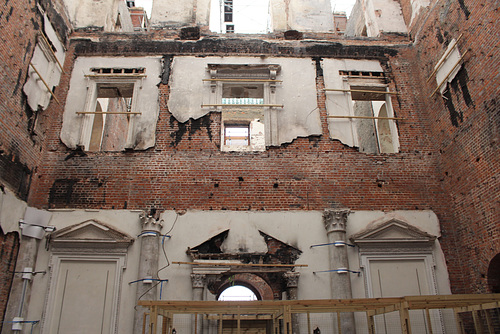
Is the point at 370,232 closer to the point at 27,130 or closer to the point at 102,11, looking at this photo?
the point at 27,130

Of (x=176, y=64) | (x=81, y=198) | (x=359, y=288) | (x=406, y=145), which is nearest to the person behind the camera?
(x=359, y=288)

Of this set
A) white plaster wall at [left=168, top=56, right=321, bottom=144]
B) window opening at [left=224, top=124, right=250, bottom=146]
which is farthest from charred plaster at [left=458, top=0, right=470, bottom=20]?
window opening at [left=224, top=124, right=250, bottom=146]

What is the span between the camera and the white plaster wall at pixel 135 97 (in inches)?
368

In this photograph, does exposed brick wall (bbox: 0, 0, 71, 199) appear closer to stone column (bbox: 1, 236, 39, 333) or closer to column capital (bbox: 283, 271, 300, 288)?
stone column (bbox: 1, 236, 39, 333)

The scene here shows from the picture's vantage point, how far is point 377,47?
10734 mm

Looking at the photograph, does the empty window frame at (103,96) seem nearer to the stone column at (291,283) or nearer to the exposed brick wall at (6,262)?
the exposed brick wall at (6,262)

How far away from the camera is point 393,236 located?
27.5ft

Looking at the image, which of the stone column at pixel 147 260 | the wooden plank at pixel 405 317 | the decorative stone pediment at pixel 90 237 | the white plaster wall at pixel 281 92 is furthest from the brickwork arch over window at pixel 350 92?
the decorative stone pediment at pixel 90 237

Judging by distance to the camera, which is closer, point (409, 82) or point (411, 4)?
point (409, 82)

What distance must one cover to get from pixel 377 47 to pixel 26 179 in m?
9.35

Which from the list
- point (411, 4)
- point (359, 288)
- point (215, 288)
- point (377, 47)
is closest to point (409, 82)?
point (377, 47)

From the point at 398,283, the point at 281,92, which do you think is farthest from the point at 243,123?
the point at 398,283

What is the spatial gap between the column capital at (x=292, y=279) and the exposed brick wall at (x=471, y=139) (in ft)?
10.8

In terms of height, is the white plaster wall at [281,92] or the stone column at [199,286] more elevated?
the white plaster wall at [281,92]
